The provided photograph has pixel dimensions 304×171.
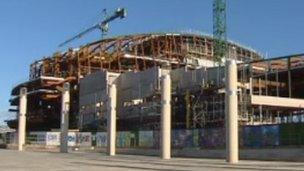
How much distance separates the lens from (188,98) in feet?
247

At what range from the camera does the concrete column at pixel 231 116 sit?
42875 mm

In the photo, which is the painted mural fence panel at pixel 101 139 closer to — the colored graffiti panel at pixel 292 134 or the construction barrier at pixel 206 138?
the construction barrier at pixel 206 138

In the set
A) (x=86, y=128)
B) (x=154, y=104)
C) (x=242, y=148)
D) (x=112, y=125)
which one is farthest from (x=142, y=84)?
(x=242, y=148)

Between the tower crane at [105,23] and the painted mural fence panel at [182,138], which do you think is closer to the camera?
the painted mural fence panel at [182,138]

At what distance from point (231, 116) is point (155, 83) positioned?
43.0m

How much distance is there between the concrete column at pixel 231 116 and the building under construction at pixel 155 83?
23413 mm

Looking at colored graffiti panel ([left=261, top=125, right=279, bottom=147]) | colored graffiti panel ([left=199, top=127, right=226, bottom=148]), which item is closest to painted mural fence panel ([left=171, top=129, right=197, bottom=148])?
colored graffiti panel ([left=199, top=127, right=226, bottom=148])

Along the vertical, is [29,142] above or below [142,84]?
below

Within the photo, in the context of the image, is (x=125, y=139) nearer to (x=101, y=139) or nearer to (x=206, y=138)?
(x=101, y=139)

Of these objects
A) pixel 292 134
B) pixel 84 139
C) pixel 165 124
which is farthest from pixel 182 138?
pixel 84 139

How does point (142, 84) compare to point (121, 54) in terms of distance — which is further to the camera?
point (121, 54)

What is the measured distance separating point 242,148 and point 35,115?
76.7 metres

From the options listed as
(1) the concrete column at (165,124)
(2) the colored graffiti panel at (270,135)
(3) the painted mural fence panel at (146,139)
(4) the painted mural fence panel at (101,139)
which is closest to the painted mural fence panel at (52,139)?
(4) the painted mural fence panel at (101,139)

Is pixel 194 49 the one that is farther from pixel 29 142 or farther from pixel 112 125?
pixel 112 125
